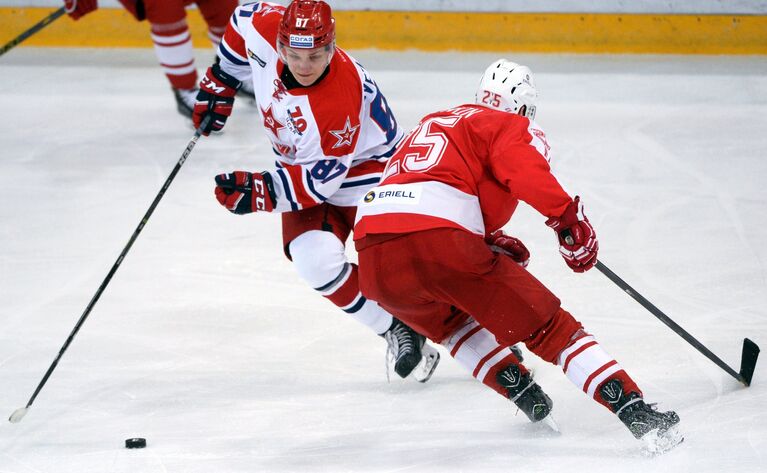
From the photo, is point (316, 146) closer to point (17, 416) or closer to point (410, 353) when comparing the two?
point (410, 353)

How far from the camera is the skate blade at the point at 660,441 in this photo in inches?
93.3

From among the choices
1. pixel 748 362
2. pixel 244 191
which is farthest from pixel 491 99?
pixel 748 362

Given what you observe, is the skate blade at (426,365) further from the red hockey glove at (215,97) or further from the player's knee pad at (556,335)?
the red hockey glove at (215,97)

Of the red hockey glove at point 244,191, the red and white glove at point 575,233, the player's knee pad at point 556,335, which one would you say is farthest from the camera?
the red hockey glove at point 244,191

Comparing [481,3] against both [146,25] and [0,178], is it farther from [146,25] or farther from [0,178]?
[0,178]

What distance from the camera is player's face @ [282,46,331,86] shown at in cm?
268

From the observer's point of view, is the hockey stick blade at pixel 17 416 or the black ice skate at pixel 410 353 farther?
the black ice skate at pixel 410 353

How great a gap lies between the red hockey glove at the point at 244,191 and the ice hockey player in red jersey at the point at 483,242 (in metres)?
0.38

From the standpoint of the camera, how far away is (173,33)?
5215 mm

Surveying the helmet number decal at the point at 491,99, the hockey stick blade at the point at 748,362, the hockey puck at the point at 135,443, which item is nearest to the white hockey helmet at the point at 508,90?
the helmet number decal at the point at 491,99

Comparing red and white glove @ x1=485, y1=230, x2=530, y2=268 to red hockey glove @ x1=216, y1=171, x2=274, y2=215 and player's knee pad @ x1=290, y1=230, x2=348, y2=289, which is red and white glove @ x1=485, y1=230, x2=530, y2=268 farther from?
red hockey glove @ x1=216, y1=171, x2=274, y2=215

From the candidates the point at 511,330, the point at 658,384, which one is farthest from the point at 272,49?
the point at 658,384

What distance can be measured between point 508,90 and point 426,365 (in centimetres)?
84

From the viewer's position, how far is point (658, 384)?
112 inches
